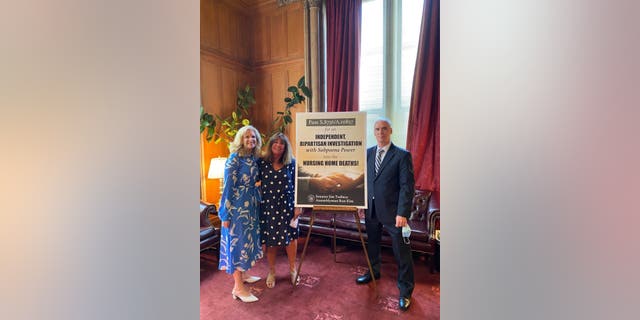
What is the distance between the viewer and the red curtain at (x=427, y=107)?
3170 millimetres

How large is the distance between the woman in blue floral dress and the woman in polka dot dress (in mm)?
95

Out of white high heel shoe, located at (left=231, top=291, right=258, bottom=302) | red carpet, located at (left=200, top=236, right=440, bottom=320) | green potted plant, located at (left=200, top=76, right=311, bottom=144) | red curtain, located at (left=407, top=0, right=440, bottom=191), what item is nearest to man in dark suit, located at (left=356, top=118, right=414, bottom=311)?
red carpet, located at (left=200, top=236, right=440, bottom=320)

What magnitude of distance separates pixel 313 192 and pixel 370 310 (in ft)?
3.18

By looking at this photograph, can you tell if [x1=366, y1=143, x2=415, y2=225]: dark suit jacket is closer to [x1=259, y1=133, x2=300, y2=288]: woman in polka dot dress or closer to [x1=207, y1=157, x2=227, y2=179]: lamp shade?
[x1=259, y1=133, x2=300, y2=288]: woman in polka dot dress

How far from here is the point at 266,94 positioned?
443 cm

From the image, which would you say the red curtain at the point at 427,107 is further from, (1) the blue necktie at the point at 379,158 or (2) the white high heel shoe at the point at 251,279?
(2) the white high heel shoe at the point at 251,279

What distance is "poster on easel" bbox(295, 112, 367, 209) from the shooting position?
2.10 m

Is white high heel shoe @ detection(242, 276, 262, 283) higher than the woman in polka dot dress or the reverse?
the reverse

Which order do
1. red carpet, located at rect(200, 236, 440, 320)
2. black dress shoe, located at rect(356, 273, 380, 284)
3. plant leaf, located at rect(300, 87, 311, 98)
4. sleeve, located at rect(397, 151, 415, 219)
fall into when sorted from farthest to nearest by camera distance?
1. plant leaf, located at rect(300, 87, 311, 98)
2. black dress shoe, located at rect(356, 273, 380, 284)
3. sleeve, located at rect(397, 151, 415, 219)
4. red carpet, located at rect(200, 236, 440, 320)

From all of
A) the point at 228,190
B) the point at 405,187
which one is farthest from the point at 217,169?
the point at 405,187

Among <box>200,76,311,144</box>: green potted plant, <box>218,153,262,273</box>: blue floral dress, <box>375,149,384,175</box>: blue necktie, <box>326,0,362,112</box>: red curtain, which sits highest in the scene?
<box>326,0,362,112</box>: red curtain
